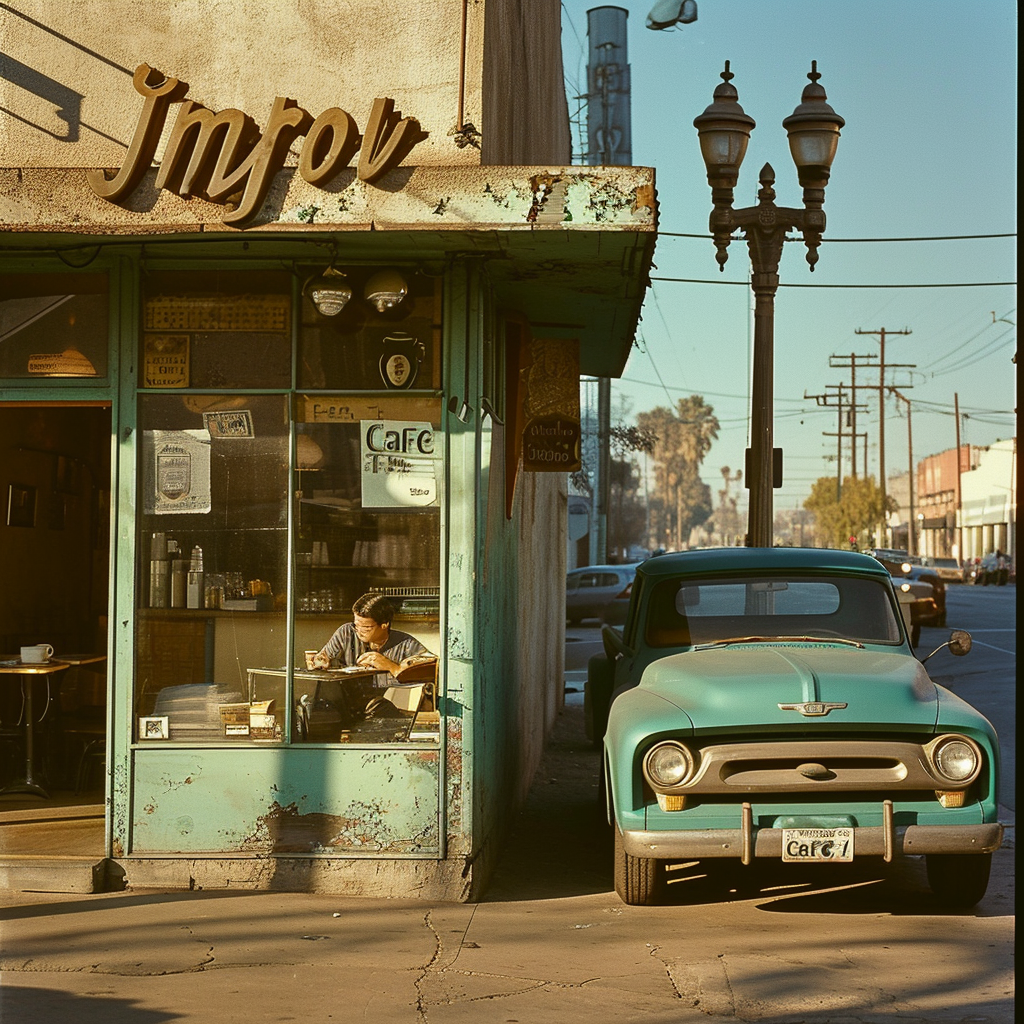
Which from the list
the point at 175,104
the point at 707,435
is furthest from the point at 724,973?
the point at 707,435

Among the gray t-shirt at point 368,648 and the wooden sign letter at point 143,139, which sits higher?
the wooden sign letter at point 143,139

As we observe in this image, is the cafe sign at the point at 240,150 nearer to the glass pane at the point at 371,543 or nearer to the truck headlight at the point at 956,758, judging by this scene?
the glass pane at the point at 371,543

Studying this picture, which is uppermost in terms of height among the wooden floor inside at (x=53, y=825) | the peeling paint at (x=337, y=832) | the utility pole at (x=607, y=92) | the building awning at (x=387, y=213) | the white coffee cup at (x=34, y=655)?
the utility pole at (x=607, y=92)

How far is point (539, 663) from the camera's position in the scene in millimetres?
11844

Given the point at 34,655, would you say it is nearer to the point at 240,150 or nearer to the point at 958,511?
the point at 240,150

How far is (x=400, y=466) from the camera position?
6.87 metres

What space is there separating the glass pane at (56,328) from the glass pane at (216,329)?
0.27m

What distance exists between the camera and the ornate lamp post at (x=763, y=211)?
10.9 meters

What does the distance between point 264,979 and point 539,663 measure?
6.69m

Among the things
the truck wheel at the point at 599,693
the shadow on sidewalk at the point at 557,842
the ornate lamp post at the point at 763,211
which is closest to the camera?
the shadow on sidewalk at the point at 557,842

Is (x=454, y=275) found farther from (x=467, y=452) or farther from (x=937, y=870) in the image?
(x=937, y=870)

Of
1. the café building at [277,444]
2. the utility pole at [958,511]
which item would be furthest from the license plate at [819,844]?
the utility pole at [958,511]

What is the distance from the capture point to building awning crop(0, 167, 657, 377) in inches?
240

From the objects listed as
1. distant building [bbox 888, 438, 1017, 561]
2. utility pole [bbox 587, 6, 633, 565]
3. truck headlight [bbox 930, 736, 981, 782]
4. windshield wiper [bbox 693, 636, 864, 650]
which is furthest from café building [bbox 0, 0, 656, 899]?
distant building [bbox 888, 438, 1017, 561]
